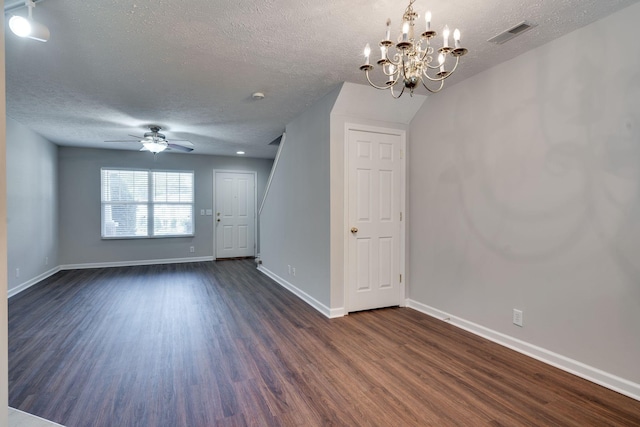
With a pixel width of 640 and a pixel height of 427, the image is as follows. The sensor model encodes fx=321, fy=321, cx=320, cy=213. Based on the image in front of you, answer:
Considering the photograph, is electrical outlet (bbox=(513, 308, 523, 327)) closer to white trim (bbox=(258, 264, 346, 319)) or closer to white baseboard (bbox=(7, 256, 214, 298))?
white trim (bbox=(258, 264, 346, 319))

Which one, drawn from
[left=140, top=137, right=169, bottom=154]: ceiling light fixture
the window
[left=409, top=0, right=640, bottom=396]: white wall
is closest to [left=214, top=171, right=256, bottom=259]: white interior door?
the window

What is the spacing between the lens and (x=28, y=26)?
190 centimetres

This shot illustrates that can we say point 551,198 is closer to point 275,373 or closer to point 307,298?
point 275,373

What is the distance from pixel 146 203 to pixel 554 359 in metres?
7.32

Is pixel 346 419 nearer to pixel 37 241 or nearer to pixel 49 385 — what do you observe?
pixel 49 385

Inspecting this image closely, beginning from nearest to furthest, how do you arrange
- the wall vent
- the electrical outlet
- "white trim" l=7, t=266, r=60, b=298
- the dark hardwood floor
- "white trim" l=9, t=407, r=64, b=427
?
"white trim" l=9, t=407, r=64, b=427 < the dark hardwood floor < the wall vent < the electrical outlet < "white trim" l=7, t=266, r=60, b=298

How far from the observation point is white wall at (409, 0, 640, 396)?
2.13m

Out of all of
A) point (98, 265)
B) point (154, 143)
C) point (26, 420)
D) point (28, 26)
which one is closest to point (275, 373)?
point (26, 420)

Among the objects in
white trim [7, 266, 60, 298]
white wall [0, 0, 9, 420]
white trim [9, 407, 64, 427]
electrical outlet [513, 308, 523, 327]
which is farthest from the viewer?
white trim [7, 266, 60, 298]

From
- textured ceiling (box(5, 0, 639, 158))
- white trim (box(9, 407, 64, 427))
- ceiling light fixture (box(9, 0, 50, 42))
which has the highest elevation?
textured ceiling (box(5, 0, 639, 158))

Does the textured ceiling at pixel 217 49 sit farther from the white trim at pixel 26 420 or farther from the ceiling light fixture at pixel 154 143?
the white trim at pixel 26 420

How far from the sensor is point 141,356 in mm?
2680

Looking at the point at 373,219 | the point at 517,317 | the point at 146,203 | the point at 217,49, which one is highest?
the point at 217,49

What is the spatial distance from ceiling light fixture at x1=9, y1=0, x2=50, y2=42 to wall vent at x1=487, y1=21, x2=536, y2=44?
3.05 meters
